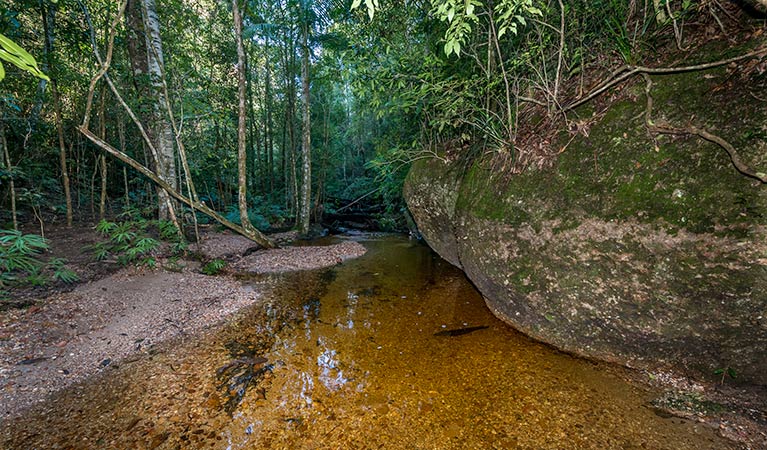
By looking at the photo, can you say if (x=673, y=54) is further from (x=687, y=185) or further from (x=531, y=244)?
(x=531, y=244)

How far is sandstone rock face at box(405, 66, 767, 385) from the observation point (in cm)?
299

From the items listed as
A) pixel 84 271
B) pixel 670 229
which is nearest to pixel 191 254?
pixel 84 271

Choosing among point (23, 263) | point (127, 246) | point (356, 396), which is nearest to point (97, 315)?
point (23, 263)

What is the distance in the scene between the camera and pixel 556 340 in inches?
167

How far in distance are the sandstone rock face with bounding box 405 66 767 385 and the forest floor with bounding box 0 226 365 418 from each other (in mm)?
5202

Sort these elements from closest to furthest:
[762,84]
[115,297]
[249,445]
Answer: [249,445] < [762,84] < [115,297]

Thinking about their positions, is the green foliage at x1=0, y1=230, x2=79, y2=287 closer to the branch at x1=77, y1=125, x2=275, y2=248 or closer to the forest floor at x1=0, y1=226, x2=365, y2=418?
the forest floor at x1=0, y1=226, x2=365, y2=418

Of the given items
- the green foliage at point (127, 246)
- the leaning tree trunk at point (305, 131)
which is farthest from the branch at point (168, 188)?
the leaning tree trunk at point (305, 131)

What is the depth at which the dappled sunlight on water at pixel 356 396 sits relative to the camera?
2.81 m

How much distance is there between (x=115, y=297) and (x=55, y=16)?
295 inches

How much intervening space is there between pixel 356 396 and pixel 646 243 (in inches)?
148

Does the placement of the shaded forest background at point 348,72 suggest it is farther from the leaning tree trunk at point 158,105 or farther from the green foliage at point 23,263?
the green foliage at point 23,263

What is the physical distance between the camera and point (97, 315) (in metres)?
4.65

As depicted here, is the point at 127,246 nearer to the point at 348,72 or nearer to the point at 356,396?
the point at 348,72
